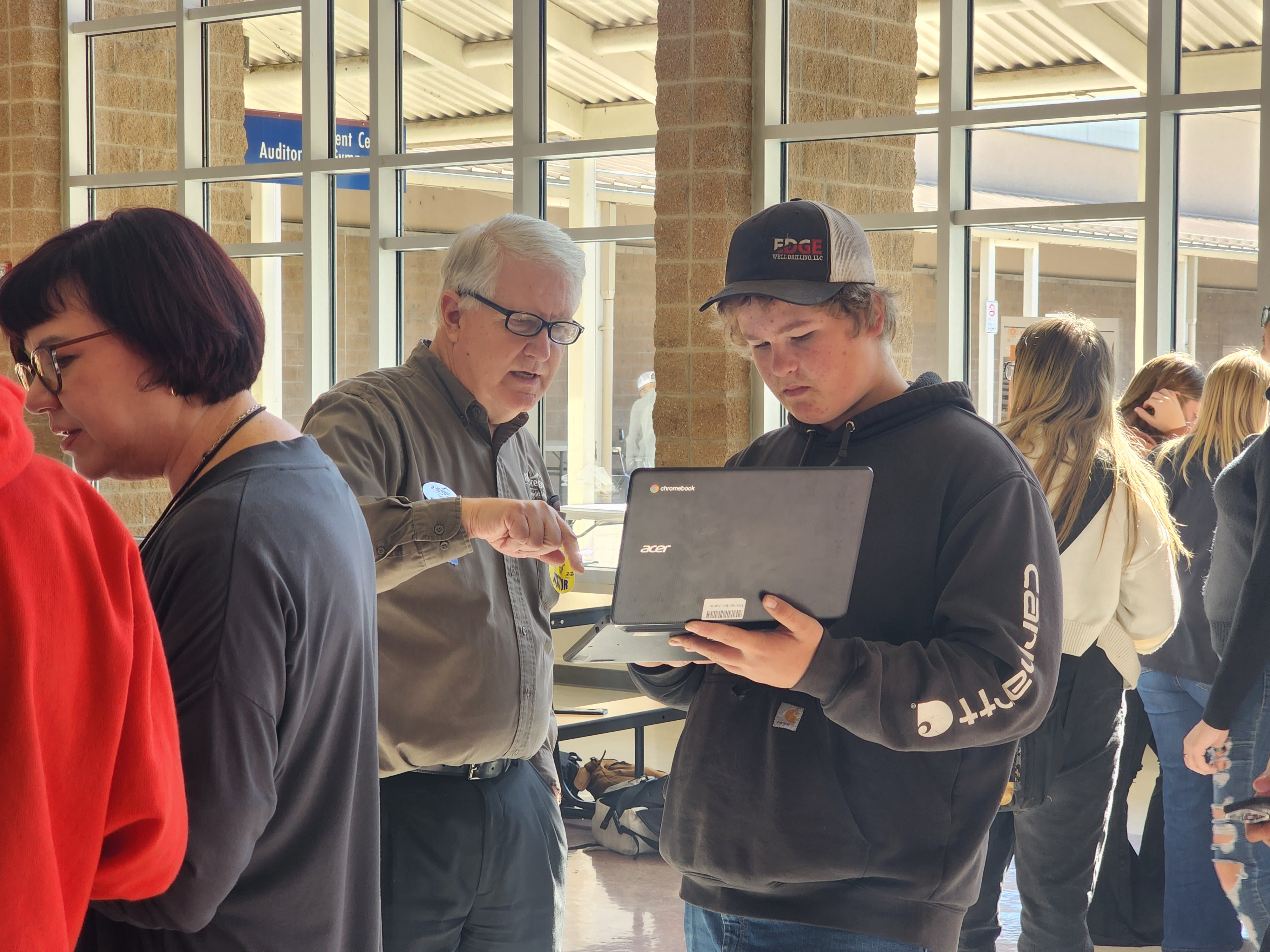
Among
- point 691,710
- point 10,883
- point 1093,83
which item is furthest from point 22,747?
point 1093,83

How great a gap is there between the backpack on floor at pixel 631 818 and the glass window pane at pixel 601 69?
2.87 meters

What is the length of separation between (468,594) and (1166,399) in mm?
2883

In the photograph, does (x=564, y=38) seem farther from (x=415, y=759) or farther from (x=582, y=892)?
(x=415, y=759)

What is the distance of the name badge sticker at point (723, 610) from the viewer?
1.41 meters

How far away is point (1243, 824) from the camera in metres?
3.09

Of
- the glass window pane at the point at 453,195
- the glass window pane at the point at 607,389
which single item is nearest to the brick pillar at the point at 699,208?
the glass window pane at the point at 607,389

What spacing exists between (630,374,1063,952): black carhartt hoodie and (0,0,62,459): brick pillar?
21.9 feet

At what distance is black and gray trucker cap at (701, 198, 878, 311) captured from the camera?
1.58 m

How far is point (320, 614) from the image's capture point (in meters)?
1.12

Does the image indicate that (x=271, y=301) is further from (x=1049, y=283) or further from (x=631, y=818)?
(x=1049, y=283)

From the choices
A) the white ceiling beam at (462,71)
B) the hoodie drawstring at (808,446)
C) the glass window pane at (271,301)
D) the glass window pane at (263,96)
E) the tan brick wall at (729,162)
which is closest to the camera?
the hoodie drawstring at (808,446)

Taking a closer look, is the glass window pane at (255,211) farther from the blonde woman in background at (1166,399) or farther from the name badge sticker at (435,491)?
the name badge sticker at (435,491)

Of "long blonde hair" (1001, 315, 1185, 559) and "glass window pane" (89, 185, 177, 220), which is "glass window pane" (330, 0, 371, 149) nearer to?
"glass window pane" (89, 185, 177, 220)

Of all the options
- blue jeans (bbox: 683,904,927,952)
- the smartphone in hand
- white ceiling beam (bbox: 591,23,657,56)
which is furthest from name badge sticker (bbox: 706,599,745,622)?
white ceiling beam (bbox: 591,23,657,56)
